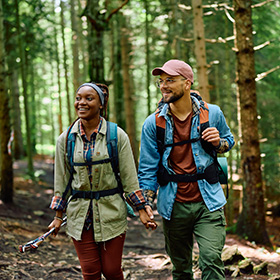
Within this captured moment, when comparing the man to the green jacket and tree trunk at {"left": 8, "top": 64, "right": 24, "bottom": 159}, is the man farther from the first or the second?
tree trunk at {"left": 8, "top": 64, "right": 24, "bottom": 159}

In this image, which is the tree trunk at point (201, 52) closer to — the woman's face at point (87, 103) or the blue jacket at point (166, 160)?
the blue jacket at point (166, 160)

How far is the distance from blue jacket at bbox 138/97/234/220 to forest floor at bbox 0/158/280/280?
2384 mm

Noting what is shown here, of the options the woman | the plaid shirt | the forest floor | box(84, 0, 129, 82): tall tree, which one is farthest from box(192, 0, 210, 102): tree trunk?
the plaid shirt

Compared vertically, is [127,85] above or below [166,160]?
above

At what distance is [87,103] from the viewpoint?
3.83 m

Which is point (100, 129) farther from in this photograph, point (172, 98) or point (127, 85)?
point (127, 85)

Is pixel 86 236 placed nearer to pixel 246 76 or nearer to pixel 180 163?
pixel 180 163

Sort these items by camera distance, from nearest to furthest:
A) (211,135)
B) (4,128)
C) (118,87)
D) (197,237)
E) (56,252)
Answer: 1. (211,135)
2. (197,237)
3. (56,252)
4. (4,128)
5. (118,87)

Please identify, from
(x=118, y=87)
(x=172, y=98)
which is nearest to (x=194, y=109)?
(x=172, y=98)

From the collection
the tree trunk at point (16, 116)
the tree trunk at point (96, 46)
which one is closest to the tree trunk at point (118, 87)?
the tree trunk at point (16, 116)

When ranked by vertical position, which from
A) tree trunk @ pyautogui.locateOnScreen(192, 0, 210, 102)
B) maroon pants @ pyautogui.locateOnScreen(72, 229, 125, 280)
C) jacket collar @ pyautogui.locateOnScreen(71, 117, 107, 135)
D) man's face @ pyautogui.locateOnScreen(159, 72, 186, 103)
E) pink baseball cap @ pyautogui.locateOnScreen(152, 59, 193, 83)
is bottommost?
maroon pants @ pyautogui.locateOnScreen(72, 229, 125, 280)

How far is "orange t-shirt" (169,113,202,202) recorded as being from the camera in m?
3.90

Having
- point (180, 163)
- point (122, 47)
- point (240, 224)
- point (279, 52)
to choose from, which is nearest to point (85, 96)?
point (180, 163)

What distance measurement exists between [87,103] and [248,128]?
5.51m
